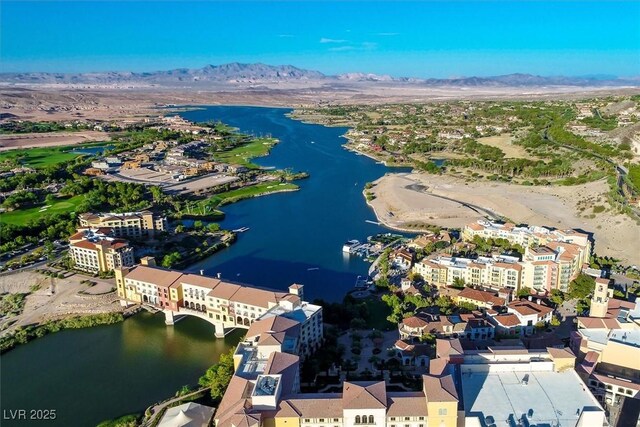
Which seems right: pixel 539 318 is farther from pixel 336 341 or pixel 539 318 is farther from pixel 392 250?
pixel 392 250

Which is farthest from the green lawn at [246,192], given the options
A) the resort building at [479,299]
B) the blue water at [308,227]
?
the resort building at [479,299]

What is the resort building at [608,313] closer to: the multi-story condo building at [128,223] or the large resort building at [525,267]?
the large resort building at [525,267]

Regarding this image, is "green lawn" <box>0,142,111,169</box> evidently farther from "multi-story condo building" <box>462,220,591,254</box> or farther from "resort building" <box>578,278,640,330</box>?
"resort building" <box>578,278,640,330</box>

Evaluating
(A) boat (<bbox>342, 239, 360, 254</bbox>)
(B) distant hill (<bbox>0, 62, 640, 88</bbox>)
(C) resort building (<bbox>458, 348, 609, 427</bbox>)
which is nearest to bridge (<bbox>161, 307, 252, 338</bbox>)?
(C) resort building (<bbox>458, 348, 609, 427</bbox>)

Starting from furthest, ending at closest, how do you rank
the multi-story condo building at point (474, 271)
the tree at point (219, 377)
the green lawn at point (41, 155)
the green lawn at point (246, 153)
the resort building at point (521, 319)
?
1. the green lawn at point (246, 153)
2. the green lawn at point (41, 155)
3. the multi-story condo building at point (474, 271)
4. the resort building at point (521, 319)
5. the tree at point (219, 377)

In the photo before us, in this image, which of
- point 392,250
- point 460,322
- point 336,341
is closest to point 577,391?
point 460,322

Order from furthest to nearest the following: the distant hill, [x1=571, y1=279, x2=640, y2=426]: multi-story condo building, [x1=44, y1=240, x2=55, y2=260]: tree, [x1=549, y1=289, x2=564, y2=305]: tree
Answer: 1. the distant hill
2. [x1=44, y1=240, x2=55, y2=260]: tree
3. [x1=549, y1=289, x2=564, y2=305]: tree
4. [x1=571, y1=279, x2=640, y2=426]: multi-story condo building
